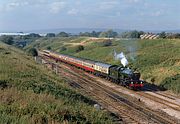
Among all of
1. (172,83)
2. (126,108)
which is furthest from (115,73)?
(126,108)

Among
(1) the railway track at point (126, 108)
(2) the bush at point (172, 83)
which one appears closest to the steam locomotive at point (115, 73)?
(1) the railway track at point (126, 108)

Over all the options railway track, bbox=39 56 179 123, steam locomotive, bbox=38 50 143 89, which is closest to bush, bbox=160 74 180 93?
steam locomotive, bbox=38 50 143 89

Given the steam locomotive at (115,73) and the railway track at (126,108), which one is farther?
the steam locomotive at (115,73)

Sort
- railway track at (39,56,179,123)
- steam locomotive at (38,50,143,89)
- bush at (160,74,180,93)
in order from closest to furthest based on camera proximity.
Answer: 1. railway track at (39,56,179,123)
2. bush at (160,74,180,93)
3. steam locomotive at (38,50,143,89)

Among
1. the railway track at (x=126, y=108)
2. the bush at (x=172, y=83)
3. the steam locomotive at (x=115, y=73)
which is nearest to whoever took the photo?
the railway track at (x=126, y=108)

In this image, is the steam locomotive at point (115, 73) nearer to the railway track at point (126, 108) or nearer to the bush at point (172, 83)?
the railway track at point (126, 108)

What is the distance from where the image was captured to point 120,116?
82.2ft

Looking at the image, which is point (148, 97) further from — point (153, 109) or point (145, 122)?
point (145, 122)

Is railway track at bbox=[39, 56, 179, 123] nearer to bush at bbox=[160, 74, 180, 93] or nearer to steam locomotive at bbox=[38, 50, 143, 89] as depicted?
steam locomotive at bbox=[38, 50, 143, 89]

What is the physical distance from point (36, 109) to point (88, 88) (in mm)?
24272

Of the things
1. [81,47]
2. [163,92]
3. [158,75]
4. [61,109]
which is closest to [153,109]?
[163,92]

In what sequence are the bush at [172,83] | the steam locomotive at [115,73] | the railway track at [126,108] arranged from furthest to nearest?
1. the steam locomotive at [115,73]
2. the bush at [172,83]
3. the railway track at [126,108]

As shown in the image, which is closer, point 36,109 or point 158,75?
point 36,109

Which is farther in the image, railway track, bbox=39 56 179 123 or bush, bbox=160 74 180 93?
bush, bbox=160 74 180 93
